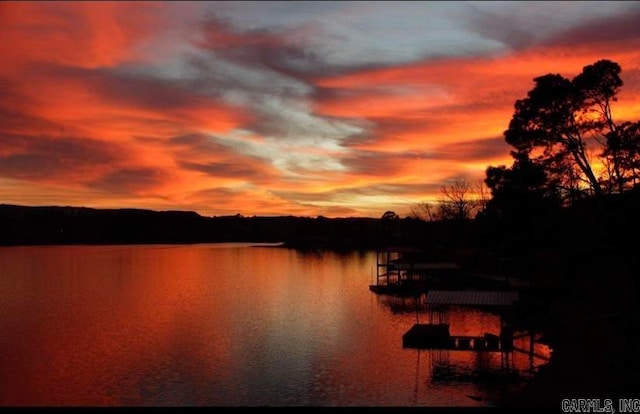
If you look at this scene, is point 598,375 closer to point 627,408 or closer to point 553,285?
point 627,408

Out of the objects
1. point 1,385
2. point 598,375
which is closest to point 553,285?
point 598,375

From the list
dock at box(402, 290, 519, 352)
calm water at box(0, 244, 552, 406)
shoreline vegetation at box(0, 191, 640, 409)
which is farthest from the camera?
dock at box(402, 290, 519, 352)

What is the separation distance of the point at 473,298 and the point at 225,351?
1896 centimetres

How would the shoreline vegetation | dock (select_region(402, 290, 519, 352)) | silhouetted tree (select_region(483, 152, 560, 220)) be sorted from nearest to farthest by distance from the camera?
the shoreline vegetation
silhouetted tree (select_region(483, 152, 560, 220))
dock (select_region(402, 290, 519, 352))

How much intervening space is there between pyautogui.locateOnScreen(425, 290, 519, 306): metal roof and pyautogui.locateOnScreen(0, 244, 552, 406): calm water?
134 inches

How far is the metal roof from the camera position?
122 ft

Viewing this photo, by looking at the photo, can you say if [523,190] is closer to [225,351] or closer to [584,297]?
[584,297]


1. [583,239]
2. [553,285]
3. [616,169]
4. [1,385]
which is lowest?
[1,385]

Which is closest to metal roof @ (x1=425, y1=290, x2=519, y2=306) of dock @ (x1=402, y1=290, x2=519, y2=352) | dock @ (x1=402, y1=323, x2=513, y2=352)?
dock @ (x1=402, y1=290, x2=519, y2=352)

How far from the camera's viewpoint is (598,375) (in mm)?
23969

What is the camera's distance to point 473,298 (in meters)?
38.2

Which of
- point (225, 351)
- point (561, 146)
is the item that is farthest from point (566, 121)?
point (225, 351)

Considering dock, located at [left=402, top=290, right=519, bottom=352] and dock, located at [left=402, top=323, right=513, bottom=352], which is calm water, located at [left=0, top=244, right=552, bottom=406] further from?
dock, located at [left=402, top=290, right=519, bottom=352]

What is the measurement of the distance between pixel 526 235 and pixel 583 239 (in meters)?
4.57
